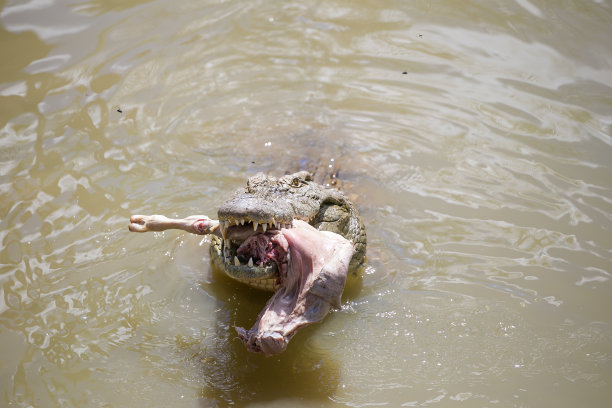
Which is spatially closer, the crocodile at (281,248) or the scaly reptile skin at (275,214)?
the crocodile at (281,248)

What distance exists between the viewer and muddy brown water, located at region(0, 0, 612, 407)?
152 inches

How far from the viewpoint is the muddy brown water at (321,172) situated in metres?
3.85

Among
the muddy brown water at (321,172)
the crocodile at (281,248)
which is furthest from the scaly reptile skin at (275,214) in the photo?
the muddy brown water at (321,172)

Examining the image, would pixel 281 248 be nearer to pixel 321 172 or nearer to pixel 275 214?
pixel 275 214

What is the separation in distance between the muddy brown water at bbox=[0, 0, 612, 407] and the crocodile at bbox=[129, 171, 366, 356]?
0.46 metres

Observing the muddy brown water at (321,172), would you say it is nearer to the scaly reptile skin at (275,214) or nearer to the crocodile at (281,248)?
the scaly reptile skin at (275,214)

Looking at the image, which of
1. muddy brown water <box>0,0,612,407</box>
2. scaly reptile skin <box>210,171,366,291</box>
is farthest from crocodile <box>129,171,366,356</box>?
muddy brown water <box>0,0,612,407</box>

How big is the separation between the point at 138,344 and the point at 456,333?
7.03ft

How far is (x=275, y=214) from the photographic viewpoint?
3.88 meters

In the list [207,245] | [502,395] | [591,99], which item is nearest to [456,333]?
[502,395]

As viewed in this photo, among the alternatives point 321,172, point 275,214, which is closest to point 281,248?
point 275,214

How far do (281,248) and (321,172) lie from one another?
1890 millimetres

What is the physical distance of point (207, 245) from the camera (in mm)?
5039

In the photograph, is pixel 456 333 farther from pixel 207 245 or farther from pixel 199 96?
pixel 199 96
